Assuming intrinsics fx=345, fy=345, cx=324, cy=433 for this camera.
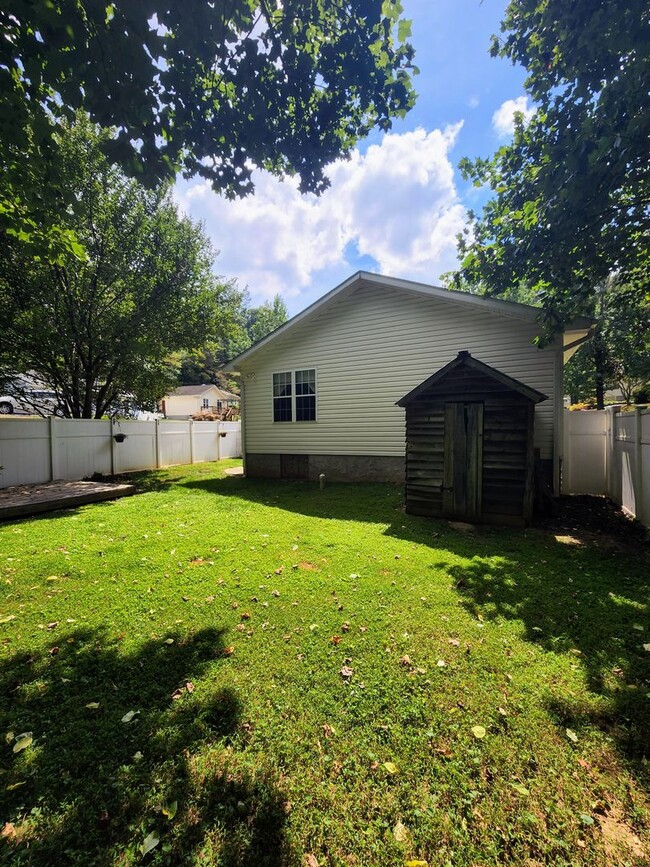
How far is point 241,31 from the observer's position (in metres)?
3.45

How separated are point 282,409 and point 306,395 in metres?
1.11

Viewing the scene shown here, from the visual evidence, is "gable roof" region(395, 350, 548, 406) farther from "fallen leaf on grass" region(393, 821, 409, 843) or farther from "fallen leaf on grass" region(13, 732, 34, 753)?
"fallen leaf on grass" region(13, 732, 34, 753)

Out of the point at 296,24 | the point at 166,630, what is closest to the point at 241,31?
the point at 296,24

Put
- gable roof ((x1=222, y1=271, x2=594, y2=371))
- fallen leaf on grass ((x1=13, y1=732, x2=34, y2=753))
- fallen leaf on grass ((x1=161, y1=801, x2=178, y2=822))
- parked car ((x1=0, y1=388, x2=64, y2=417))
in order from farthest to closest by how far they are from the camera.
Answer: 1. parked car ((x1=0, y1=388, x2=64, y2=417))
2. gable roof ((x1=222, y1=271, x2=594, y2=371))
3. fallen leaf on grass ((x1=13, y1=732, x2=34, y2=753))
4. fallen leaf on grass ((x1=161, y1=801, x2=178, y2=822))

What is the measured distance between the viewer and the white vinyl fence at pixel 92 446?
376 inches

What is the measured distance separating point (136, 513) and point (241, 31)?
298 inches

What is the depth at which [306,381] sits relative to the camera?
11.3m

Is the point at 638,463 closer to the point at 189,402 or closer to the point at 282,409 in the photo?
the point at 282,409

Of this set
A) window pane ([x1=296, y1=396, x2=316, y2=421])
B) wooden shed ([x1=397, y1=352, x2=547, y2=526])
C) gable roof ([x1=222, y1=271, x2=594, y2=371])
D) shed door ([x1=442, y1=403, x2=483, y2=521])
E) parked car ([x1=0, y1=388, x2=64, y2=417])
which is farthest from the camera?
parked car ([x1=0, y1=388, x2=64, y2=417])

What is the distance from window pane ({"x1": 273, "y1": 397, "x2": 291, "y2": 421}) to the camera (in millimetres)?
11758

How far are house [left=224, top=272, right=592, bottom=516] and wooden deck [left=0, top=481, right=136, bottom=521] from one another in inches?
183

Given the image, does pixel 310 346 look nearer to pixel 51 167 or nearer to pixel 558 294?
pixel 558 294

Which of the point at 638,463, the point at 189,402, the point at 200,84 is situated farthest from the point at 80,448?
the point at 189,402

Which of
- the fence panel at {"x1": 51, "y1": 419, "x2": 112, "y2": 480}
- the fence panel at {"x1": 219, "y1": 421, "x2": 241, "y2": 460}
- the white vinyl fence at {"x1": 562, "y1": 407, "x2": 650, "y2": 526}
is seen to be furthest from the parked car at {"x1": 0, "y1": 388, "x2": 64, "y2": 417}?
the white vinyl fence at {"x1": 562, "y1": 407, "x2": 650, "y2": 526}
